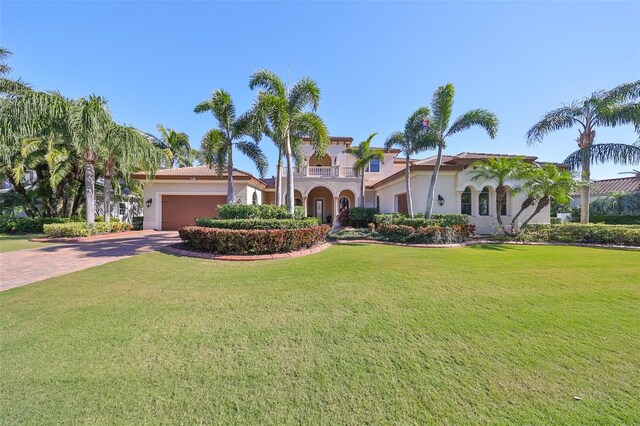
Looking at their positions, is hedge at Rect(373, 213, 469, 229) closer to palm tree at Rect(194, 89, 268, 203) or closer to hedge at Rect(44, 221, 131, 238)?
palm tree at Rect(194, 89, 268, 203)

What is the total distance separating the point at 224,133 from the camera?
13305mm

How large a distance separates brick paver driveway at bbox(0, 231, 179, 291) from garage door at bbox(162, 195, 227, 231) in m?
7.66

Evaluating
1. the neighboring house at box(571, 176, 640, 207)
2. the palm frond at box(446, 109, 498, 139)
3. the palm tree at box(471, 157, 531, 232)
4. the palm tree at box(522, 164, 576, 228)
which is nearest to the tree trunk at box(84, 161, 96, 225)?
the palm frond at box(446, 109, 498, 139)

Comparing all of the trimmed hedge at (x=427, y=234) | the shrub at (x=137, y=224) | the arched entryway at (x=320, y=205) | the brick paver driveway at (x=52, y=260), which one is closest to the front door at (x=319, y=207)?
the arched entryway at (x=320, y=205)

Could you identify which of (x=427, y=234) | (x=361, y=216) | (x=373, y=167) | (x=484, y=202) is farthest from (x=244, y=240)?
(x=373, y=167)

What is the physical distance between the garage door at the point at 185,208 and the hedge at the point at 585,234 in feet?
66.9

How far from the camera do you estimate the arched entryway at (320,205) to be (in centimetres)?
2691

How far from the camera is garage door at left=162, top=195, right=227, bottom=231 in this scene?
19.8 m

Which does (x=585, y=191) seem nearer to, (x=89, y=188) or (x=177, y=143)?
(x=89, y=188)

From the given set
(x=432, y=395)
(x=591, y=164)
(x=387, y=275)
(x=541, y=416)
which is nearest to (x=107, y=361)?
(x=432, y=395)

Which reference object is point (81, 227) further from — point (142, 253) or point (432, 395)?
point (432, 395)

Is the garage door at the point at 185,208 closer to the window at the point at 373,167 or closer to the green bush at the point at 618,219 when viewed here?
the window at the point at 373,167

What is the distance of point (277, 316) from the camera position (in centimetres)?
437

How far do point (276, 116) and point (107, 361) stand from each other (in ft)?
34.3
